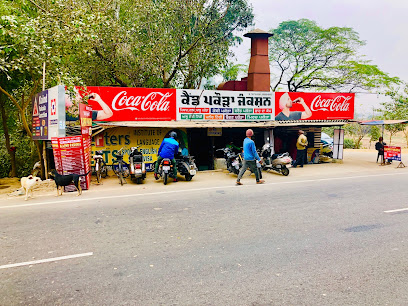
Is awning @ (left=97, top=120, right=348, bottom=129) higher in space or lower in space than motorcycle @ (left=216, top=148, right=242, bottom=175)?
higher

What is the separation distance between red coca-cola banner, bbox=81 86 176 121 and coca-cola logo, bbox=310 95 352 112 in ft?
24.5

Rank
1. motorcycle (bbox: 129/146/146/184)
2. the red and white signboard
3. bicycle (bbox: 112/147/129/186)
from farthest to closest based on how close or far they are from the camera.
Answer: bicycle (bbox: 112/147/129/186) < motorcycle (bbox: 129/146/146/184) < the red and white signboard

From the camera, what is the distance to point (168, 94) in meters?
13.4

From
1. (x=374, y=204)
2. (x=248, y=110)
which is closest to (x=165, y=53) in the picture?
(x=248, y=110)

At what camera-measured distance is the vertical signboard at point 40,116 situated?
34.8ft

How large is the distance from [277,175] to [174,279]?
957 centimetres

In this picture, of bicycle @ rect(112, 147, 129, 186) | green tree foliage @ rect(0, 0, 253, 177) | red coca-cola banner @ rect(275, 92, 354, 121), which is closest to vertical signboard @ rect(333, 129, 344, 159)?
red coca-cola banner @ rect(275, 92, 354, 121)

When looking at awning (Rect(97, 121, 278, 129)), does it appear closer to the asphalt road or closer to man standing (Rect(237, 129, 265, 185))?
man standing (Rect(237, 129, 265, 185))

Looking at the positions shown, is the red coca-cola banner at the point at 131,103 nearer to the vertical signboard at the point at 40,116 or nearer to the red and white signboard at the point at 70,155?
the vertical signboard at the point at 40,116

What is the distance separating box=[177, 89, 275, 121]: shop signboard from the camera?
13859 mm

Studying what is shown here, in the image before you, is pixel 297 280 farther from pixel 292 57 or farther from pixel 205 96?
pixel 292 57

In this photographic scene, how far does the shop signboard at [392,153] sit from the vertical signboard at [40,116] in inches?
609

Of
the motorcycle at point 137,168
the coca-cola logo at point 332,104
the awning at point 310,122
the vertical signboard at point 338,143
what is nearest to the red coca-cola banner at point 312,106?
the coca-cola logo at point 332,104

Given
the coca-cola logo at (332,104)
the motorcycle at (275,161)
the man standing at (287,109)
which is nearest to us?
the motorcycle at (275,161)
